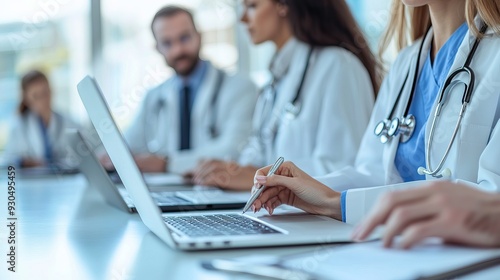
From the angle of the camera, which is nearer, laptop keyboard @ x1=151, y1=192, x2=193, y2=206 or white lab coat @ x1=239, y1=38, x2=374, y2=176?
laptop keyboard @ x1=151, y1=192, x2=193, y2=206

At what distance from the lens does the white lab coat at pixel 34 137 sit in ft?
12.1

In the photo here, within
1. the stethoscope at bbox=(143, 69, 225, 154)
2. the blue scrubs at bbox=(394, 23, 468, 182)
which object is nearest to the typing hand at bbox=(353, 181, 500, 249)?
the blue scrubs at bbox=(394, 23, 468, 182)

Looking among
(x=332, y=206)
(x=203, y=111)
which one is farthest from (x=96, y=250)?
(x=203, y=111)

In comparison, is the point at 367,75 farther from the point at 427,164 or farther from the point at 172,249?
the point at 172,249

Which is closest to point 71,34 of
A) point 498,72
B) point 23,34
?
point 23,34

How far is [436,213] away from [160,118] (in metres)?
2.51

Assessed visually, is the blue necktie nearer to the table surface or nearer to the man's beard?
the man's beard

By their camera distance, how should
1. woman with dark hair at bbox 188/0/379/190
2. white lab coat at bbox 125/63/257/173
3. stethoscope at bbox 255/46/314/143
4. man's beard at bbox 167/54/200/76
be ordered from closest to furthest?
woman with dark hair at bbox 188/0/379/190, stethoscope at bbox 255/46/314/143, white lab coat at bbox 125/63/257/173, man's beard at bbox 167/54/200/76

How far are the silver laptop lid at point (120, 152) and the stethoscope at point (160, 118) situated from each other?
1937 millimetres

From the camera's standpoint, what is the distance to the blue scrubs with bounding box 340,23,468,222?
122 cm

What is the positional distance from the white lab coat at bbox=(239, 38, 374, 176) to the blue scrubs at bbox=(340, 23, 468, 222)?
18.5 inches

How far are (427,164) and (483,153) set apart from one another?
0.45ft

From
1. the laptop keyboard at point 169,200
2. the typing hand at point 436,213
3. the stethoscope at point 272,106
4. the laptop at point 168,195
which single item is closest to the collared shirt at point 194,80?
the stethoscope at point 272,106

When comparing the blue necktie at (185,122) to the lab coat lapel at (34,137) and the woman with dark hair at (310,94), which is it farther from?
the lab coat lapel at (34,137)
